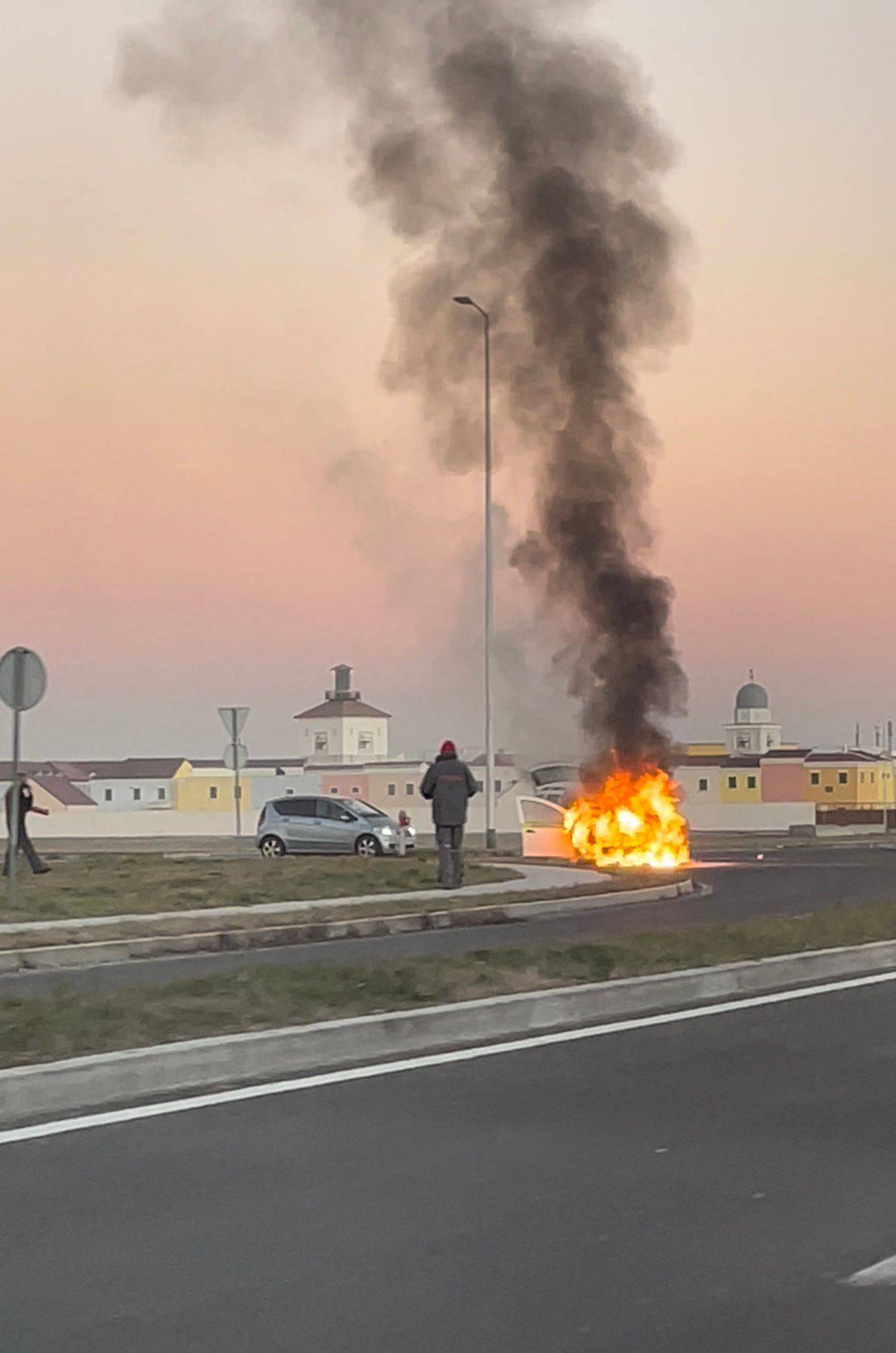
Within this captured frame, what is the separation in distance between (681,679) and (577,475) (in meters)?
4.27

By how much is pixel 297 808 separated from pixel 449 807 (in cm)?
1856

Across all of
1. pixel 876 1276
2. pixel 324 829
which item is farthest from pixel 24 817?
pixel 876 1276

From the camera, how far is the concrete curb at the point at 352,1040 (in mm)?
8820

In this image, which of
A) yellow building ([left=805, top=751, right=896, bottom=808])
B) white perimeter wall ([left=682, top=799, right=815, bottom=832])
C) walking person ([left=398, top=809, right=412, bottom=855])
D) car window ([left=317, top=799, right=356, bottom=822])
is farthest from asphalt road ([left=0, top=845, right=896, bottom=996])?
yellow building ([left=805, top=751, right=896, bottom=808])

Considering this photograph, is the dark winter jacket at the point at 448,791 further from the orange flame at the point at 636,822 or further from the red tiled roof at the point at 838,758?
the red tiled roof at the point at 838,758

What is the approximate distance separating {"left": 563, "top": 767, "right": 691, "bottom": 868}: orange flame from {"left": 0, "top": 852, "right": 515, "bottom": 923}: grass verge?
2.69 m

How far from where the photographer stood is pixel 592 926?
2020 centimetres

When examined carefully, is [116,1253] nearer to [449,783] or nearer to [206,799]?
[449,783]

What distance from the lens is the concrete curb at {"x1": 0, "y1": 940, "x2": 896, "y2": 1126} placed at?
28.9ft

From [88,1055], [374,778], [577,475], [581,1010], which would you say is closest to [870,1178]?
[88,1055]

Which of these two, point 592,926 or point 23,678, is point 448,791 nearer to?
point 592,926

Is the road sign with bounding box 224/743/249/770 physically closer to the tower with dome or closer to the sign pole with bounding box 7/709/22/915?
the sign pole with bounding box 7/709/22/915

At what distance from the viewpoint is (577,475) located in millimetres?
35156

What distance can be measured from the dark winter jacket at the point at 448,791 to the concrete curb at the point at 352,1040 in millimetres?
10644
